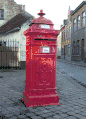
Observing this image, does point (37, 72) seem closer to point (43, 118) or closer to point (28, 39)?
point (28, 39)

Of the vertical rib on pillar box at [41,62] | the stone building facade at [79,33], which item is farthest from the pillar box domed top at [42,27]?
the stone building facade at [79,33]

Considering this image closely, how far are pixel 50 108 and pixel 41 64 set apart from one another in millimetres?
1038

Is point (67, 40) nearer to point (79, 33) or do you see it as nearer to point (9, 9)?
point (79, 33)

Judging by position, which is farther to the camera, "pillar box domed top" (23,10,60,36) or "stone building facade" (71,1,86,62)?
"stone building facade" (71,1,86,62)

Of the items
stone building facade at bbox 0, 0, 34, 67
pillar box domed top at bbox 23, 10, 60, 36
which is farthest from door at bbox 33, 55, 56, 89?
stone building facade at bbox 0, 0, 34, 67

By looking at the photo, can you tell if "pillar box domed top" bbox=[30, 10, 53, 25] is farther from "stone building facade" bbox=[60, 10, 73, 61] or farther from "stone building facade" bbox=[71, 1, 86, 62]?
"stone building facade" bbox=[60, 10, 73, 61]

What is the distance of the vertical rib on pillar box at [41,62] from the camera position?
4.32 metres

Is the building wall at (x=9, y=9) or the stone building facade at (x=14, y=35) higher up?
the building wall at (x=9, y=9)

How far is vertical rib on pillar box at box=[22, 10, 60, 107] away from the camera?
4324mm

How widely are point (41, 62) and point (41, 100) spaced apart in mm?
906

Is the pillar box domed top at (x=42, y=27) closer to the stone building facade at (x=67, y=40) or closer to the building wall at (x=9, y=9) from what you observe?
the building wall at (x=9, y=9)

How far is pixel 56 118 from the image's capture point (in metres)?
3.54

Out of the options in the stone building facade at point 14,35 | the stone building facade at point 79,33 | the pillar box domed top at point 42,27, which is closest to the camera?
the pillar box domed top at point 42,27

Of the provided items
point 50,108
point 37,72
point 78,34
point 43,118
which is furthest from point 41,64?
point 78,34
